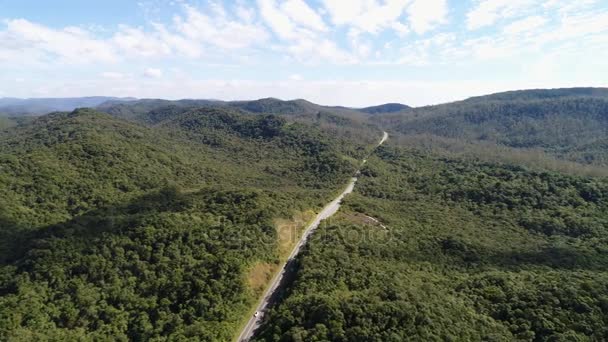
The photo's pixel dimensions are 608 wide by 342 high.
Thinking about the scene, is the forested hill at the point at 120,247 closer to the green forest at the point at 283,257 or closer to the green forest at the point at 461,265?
the green forest at the point at 283,257

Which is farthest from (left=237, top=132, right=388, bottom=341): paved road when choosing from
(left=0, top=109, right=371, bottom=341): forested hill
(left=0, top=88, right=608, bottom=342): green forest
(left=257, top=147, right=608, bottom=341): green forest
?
(left=257, top=147, right=608, bottom=341): green forest

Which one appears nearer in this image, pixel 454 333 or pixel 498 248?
pixel 454 333

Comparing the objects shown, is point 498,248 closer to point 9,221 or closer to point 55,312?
point 55,312

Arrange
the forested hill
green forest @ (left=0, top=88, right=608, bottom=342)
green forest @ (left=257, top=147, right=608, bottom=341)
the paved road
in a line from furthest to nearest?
the forested hill → the paved road → green forest @ (left=0, top=88, right=608, bottom=342) → green forest @ (left=257, top=147, right=608, bottom=341)

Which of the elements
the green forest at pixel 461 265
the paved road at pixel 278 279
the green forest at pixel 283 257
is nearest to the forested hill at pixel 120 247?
the green forest at pixel 283 257

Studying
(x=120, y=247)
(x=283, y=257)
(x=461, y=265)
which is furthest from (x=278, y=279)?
(x=461, y=265)

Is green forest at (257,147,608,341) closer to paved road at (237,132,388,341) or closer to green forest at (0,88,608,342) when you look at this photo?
green forest at (0,88,608,342)

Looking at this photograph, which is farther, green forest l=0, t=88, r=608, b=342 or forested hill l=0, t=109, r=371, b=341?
forested hill l=0, t=109, r=371, b=341

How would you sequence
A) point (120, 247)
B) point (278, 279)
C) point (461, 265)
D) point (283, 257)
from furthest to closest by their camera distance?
point (461, 265)
point (283, 257)
point (120, 247)
point (278, 279)

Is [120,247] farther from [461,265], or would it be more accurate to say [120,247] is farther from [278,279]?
[461,265]

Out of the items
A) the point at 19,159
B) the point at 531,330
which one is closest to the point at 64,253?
the point at 19,159

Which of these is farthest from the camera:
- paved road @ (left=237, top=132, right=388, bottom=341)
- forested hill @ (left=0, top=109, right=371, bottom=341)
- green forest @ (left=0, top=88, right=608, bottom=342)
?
forested hill @ (left=0, top=109, right=371, bottom=341)
